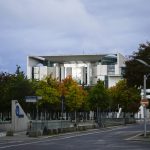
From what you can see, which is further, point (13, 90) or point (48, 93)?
point (48, 93)

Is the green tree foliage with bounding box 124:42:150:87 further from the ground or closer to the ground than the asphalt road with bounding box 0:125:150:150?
further from the ground

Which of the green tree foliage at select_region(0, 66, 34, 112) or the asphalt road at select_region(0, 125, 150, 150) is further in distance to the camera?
the green tree foliage at select_region(0, 66, 34, 112)

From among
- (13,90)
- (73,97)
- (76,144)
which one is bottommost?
(76,144)

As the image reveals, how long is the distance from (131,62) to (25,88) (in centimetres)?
3033

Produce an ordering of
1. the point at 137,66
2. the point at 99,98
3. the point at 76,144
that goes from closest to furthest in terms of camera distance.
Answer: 1. the point at 76,144
2. the point at 137,66
3. the point at 99,98

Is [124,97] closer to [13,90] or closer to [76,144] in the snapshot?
[13,90]

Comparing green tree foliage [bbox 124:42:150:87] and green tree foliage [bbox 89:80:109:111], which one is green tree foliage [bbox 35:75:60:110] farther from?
green tree foliage [bbox 124:42:150:87]

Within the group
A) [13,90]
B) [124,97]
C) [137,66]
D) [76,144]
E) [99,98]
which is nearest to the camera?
[76,144]

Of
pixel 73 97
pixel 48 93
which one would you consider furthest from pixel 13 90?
pixel 73 97

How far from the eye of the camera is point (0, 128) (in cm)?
5809

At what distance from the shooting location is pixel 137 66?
47.5 m

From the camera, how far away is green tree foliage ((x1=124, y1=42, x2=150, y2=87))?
4742 cm

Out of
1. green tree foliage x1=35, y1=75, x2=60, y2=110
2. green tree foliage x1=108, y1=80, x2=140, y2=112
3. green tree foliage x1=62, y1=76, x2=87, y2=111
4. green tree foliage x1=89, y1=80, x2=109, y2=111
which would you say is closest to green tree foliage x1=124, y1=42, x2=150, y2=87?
green tree foliage x1=89, y1=80, x2=109, y2=111

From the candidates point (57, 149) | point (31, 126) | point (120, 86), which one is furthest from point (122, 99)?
point (57, 149)
